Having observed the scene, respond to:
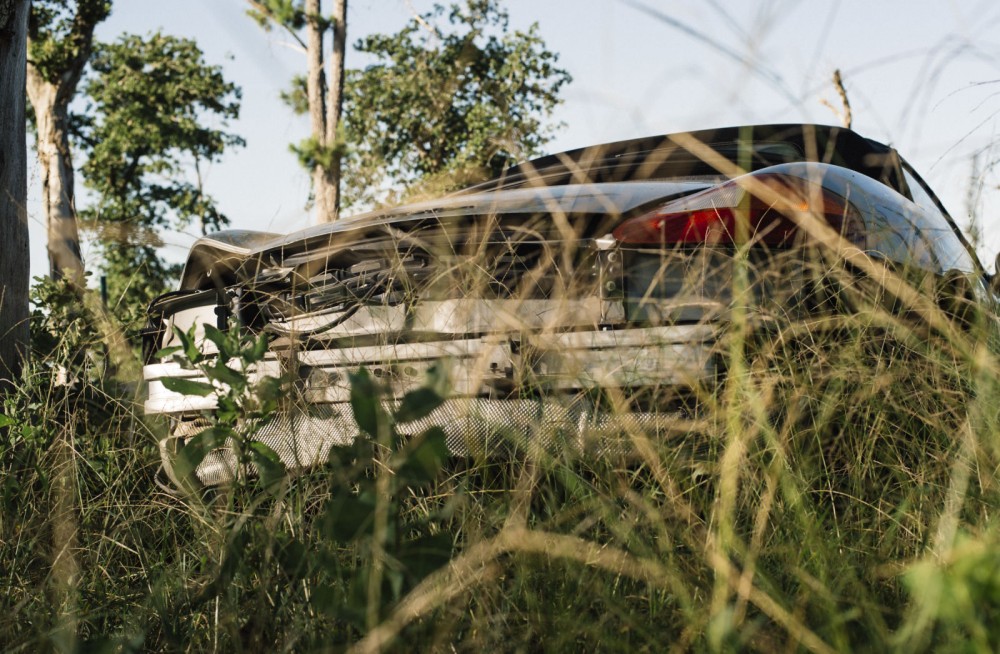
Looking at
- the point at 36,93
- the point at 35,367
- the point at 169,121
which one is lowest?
the point at 35,367

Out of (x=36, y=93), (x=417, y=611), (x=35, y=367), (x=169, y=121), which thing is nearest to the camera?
(x=417, y=611)

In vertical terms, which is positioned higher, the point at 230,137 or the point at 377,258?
the point at 230,137

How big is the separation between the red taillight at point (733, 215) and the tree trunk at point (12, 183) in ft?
8.99

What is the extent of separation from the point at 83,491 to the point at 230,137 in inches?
988

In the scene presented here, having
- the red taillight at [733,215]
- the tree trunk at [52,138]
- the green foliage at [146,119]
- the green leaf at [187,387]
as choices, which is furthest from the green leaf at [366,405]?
the green foliage at [146,119]

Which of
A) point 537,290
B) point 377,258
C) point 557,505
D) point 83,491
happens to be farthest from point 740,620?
point 83,491

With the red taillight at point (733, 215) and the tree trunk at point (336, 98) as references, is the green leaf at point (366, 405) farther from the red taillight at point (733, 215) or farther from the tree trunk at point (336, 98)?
the tree trunk at point (336, 98)

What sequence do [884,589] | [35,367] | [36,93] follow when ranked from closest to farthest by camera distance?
[884,589], [35,367], [36,93]

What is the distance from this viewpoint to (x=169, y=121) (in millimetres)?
23828

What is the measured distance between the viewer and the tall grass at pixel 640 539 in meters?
1.30

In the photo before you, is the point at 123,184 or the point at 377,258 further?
the point at 123,184

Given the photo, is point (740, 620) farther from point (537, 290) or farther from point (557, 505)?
point (537, 290)

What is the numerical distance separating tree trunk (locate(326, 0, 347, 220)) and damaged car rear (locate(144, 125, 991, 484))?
413 inches

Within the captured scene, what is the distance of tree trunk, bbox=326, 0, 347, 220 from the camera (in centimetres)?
1315
